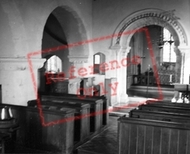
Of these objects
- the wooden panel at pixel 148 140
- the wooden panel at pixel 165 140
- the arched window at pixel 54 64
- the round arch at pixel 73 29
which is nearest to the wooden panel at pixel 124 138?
the wooden panel at pixel 148 140

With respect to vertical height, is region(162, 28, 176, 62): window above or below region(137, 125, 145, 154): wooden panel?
above

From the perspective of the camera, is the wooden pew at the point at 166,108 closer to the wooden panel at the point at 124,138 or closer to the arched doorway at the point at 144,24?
the wooden panel at the point at 124,138

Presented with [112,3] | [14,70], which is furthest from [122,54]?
[14,70]

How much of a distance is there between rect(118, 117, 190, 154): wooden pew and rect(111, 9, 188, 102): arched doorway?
20.1 feet

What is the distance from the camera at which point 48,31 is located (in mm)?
13367

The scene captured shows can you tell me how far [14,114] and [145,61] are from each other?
1546cm

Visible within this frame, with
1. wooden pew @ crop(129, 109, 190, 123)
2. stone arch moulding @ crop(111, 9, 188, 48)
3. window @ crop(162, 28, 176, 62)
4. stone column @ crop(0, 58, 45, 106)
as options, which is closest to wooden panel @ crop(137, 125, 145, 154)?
wooden pew @ crop(129, 109, 190, 123)

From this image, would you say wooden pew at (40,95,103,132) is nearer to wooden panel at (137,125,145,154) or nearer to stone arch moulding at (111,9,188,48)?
wooden panel at (137,125,145,154)

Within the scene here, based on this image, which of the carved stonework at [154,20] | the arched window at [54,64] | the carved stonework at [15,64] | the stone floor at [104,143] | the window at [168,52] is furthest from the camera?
the window at [168,52]

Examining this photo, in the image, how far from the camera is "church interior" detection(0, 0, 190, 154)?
435cm

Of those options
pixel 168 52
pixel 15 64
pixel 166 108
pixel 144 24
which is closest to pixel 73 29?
pixel 144 24

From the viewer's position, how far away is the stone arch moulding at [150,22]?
9.64 meters

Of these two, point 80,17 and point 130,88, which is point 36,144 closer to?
point 80,17

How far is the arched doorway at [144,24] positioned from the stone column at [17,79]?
451 cm
